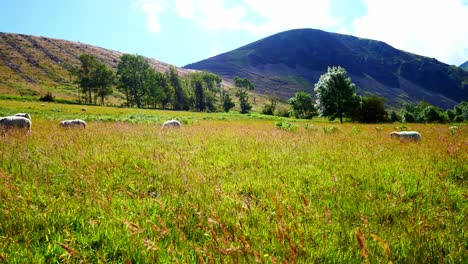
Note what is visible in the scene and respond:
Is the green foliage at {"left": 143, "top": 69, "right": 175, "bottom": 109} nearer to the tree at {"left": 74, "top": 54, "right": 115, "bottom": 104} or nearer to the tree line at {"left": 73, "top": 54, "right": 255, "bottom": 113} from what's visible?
the tree line at {"left": 73, "top": 54, "right": 255, "bottom": 113}

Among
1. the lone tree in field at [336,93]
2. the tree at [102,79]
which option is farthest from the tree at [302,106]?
the tree at [102,79]

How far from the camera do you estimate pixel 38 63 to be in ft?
419

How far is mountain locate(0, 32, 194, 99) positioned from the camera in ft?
306

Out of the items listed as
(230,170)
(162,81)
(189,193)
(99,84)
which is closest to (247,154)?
(230,170)

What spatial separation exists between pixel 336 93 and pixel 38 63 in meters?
151

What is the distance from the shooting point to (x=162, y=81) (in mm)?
97938

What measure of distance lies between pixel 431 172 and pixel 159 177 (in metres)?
6.19

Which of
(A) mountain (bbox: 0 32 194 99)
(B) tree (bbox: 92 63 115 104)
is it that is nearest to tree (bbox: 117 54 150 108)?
(B) tree (bbox: 92 63 115 104)

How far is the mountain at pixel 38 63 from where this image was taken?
93406 mm

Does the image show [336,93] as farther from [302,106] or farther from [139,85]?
[139,85]

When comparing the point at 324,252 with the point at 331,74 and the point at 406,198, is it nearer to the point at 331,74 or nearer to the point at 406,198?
the point at 406,198

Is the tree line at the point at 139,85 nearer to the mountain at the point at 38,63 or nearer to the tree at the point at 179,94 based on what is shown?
the tree at the point at 179,94

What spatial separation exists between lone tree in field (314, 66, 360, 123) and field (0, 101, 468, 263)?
1705 inches

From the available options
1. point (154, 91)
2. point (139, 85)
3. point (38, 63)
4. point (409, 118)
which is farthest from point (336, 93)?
point (38, 63)
